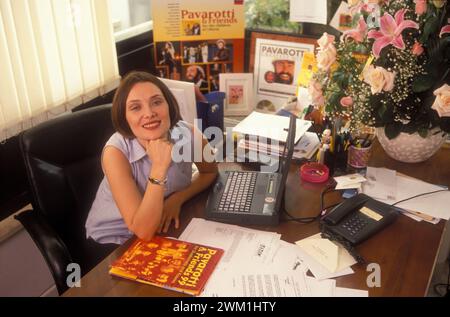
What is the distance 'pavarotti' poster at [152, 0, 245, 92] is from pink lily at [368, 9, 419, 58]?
89 centimetres

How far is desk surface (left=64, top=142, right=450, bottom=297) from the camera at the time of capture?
1.08m

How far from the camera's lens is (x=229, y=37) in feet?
6.95

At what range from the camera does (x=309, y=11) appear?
78.4 inches

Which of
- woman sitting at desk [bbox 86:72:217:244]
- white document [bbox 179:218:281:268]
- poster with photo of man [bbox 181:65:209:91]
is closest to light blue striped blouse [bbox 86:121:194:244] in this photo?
woman sitting at desk [bbox 86:72:217:244]

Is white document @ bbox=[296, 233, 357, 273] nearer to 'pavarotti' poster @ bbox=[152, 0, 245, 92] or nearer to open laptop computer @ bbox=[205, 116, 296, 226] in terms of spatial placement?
open laptop computer @ bbox=[205, 116, 296, 226]

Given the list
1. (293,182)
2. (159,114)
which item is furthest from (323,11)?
(159,114)

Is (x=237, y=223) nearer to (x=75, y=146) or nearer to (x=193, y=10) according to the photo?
(x=75, y=146)

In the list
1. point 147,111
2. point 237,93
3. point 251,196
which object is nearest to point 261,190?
point 251,196

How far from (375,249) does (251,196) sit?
0.40 m

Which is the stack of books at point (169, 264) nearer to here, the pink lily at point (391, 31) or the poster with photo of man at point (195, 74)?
the pink lily at point (391, 31)

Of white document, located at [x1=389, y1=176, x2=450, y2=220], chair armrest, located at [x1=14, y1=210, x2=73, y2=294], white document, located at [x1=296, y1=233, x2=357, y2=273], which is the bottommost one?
chair armrest, located at [x1=14, y1=210, x2=73, y2=294]

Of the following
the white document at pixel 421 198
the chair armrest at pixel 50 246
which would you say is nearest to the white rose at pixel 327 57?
the white document at pixel 421 198

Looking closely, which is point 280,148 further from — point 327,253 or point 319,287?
point 319,287

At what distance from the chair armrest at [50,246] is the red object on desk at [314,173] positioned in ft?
2.71
